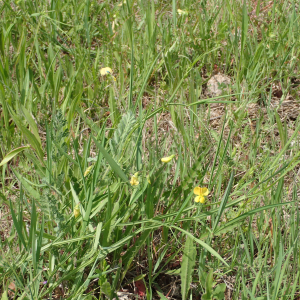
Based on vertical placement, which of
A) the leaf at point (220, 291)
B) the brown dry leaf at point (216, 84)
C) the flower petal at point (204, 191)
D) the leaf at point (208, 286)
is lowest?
the leaf at point (220, 291)

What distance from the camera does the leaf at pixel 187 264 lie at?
56.5 inches

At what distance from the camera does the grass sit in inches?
52.9

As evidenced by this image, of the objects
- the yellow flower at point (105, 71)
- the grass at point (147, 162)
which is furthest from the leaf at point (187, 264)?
the yellow flower at point (105, 71)

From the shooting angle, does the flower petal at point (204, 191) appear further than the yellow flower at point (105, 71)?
No

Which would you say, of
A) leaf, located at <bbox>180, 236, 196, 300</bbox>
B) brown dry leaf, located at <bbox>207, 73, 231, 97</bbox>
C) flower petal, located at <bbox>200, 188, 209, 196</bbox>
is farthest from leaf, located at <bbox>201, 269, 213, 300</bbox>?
brown dry leaf, located at <bbox>207, 73, 231, 97</bbox>

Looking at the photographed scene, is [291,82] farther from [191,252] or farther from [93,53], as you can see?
[191,252]

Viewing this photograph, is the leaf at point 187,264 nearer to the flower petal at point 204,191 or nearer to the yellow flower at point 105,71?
the flower petal at point 204,191

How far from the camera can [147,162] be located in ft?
5.84

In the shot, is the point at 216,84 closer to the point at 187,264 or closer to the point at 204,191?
the point at 204,191

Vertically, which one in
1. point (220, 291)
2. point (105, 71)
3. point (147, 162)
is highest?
point (105, 71)

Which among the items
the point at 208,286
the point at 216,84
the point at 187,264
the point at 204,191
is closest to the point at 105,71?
the point at 216,84

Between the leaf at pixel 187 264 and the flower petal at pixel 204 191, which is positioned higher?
the flower petal at pixel 204 191

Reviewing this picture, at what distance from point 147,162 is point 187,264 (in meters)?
0.53

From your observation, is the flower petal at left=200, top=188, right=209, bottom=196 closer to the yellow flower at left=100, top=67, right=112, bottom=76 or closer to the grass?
the grass
